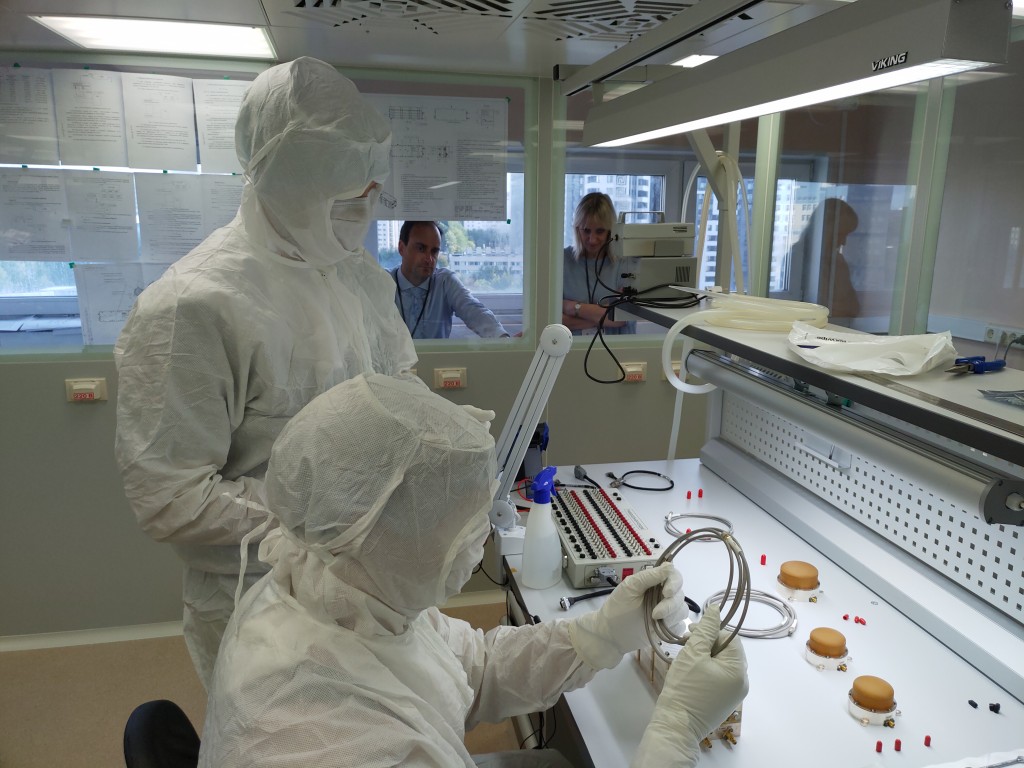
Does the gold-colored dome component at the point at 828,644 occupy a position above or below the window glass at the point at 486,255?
below

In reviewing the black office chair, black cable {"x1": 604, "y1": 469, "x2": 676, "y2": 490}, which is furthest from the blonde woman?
the black office chair

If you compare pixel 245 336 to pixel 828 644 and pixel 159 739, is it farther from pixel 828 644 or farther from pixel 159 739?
pixel 828 644

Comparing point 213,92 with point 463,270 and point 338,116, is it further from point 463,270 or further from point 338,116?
point 338,116

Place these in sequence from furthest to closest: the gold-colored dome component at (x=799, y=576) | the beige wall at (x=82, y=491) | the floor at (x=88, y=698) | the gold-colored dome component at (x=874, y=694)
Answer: the beige wall at (x=82, y=491)
the floor at (x=88, y=698)
the gold-colored dome component at (x=799, y=576)
the gold-colored dome component at (x=874, y=694)

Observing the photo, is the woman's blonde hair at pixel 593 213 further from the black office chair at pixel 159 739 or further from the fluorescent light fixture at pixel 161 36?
the black office chair at pixel 159 739

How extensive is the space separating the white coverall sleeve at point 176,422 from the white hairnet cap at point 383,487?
53 centimetres

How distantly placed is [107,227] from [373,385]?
209 cm

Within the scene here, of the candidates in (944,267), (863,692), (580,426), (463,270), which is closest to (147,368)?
(863,692)

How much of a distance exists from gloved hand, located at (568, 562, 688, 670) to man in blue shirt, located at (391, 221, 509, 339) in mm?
1742

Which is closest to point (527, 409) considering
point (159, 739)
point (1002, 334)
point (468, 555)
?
point (468, 555)

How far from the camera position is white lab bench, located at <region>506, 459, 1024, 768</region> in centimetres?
110

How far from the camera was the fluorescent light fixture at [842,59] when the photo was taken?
73cm

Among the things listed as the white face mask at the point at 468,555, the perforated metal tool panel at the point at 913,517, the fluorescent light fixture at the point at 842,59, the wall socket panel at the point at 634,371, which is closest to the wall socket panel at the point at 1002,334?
the perforated metal tool panel at the point at 913,517

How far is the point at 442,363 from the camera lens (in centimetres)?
281
